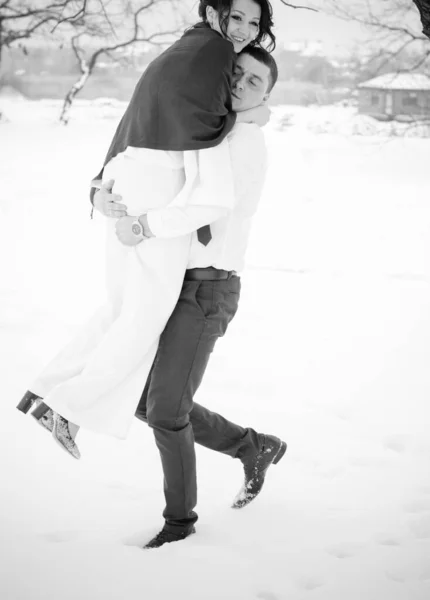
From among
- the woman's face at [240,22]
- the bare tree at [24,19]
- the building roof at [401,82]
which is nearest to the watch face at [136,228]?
the woman's face at [240,22]

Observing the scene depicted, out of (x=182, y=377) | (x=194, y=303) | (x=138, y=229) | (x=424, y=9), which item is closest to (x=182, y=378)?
(x=182, y=377)

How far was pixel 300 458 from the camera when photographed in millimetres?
2439

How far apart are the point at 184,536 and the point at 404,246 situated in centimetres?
471

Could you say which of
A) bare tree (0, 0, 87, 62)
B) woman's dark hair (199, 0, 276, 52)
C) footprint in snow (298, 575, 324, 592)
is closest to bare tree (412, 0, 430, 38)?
woman's dark hair (199, 0, 276, 52)

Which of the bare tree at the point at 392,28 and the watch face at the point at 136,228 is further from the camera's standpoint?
the bare tree at the point at 392,28

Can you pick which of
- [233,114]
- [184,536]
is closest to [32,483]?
[184,536]

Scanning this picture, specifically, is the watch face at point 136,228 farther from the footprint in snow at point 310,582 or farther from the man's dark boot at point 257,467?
the footprint in snow at point 310,582

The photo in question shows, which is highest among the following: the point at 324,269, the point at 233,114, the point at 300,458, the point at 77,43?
the point at 233,114

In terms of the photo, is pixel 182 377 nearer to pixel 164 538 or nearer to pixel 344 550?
pixel 164 538

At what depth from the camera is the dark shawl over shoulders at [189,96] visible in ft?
5.04

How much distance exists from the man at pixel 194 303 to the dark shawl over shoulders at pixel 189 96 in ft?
0.27

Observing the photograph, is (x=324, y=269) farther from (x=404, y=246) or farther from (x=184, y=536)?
(x=184, y=536)

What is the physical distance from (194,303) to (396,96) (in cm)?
509

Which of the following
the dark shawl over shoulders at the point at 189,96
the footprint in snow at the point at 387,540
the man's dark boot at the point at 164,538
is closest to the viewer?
the dark shawl over shoulders at the point at 189,96
